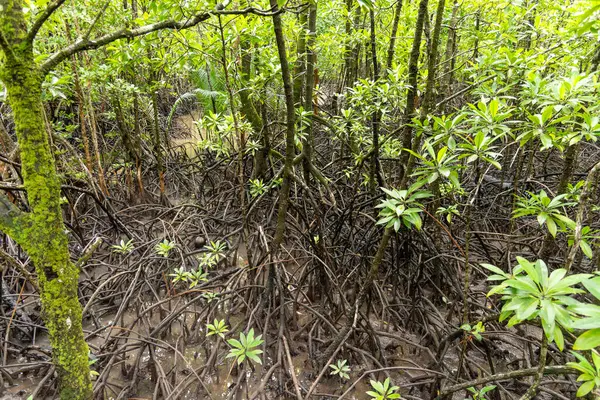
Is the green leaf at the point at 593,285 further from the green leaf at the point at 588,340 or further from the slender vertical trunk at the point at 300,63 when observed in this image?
the slender vertical trunk at the point at 300,63

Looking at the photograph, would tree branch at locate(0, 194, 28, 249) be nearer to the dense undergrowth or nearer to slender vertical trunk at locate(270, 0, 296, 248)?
the dense undergrowth

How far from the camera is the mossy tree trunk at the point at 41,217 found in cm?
101

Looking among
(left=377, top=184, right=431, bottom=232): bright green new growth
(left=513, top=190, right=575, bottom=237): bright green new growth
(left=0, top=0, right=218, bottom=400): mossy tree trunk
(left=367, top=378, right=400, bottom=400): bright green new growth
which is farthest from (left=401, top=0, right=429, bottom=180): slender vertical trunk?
(left=0, top=0, right=218, bottom=400): mossy tree trunk

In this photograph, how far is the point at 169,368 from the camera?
2.26m

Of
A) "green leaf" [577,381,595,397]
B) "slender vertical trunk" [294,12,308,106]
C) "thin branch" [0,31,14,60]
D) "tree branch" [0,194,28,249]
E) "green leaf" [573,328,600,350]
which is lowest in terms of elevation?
"green leaf" [577,381,595,397]

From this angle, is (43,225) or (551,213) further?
(551,213)

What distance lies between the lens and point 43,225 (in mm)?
1141

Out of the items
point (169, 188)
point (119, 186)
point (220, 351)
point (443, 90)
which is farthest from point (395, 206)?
point (169, 188)

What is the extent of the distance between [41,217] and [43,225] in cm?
3

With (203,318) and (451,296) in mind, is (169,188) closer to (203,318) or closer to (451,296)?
(203,318)

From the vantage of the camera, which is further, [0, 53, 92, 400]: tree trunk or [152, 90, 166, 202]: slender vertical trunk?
[152, 90, 166, 202]: slender vertical trunk

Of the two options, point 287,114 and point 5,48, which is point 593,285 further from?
point 5,48

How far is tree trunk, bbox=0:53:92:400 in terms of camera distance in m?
1.03

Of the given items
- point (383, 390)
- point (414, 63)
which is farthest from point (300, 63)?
point (383, 390)
